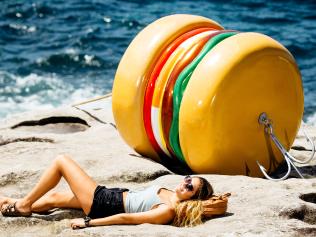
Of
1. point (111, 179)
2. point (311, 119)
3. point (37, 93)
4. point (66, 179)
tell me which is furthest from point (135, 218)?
point (37, 93)

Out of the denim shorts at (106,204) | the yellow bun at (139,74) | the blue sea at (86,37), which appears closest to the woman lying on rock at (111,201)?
the denim shorts at (106,204)

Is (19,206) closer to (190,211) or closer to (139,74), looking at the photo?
(190,211)

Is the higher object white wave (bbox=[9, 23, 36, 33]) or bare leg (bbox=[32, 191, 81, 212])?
bare leg (bbox=[32, 191, 81, 212])

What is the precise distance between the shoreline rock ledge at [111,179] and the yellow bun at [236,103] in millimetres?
230

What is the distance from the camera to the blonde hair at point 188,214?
494cm

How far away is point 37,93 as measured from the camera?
1134 cm

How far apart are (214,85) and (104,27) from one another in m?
9.60

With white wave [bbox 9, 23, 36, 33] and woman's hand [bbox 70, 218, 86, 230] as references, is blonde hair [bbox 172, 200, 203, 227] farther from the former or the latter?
white wave [bbox 9, 23, 36, 33]

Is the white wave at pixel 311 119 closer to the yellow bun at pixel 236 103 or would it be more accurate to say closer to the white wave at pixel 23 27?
the yellow bun at pixel 236 103

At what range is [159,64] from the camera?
615 centimetres

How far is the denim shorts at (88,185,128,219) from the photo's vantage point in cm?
513

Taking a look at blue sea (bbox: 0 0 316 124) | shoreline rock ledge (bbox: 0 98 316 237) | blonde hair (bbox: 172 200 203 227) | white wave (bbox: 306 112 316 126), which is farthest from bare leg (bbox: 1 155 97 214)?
white wave (bbox: 306 112 316 126)

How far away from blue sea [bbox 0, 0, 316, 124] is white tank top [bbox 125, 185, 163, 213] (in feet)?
17.9

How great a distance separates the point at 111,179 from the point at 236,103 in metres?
1.08
